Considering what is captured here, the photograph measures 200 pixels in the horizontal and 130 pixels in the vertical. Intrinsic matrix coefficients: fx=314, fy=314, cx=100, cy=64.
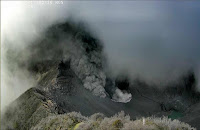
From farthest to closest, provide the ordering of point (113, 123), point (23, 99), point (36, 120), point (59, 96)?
point (59, 96) → point (23, 99) → point (36, 120) → point (113, 123)

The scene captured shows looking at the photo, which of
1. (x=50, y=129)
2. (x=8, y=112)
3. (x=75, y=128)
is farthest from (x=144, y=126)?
(x=8, y=112)

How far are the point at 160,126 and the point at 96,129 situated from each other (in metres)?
13.7

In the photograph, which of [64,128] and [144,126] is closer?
[144,126]

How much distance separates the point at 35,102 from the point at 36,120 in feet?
68.5

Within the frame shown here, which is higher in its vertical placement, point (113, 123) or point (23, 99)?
point (113, 123)

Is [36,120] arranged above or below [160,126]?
below

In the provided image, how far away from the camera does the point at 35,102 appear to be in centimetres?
13712

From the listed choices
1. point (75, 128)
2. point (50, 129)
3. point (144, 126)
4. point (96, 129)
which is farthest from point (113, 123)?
point (50, 129)

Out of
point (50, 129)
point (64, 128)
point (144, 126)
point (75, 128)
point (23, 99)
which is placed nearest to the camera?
point (144, 126)

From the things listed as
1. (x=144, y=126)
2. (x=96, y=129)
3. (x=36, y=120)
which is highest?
(x=144, y=126)

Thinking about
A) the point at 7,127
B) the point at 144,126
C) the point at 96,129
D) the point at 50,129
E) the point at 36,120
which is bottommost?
the point at 7,127

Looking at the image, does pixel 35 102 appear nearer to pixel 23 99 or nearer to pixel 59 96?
pixel 23 99

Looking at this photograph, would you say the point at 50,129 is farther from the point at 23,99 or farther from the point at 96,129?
the point at 23,99

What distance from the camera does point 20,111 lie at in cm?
14150
